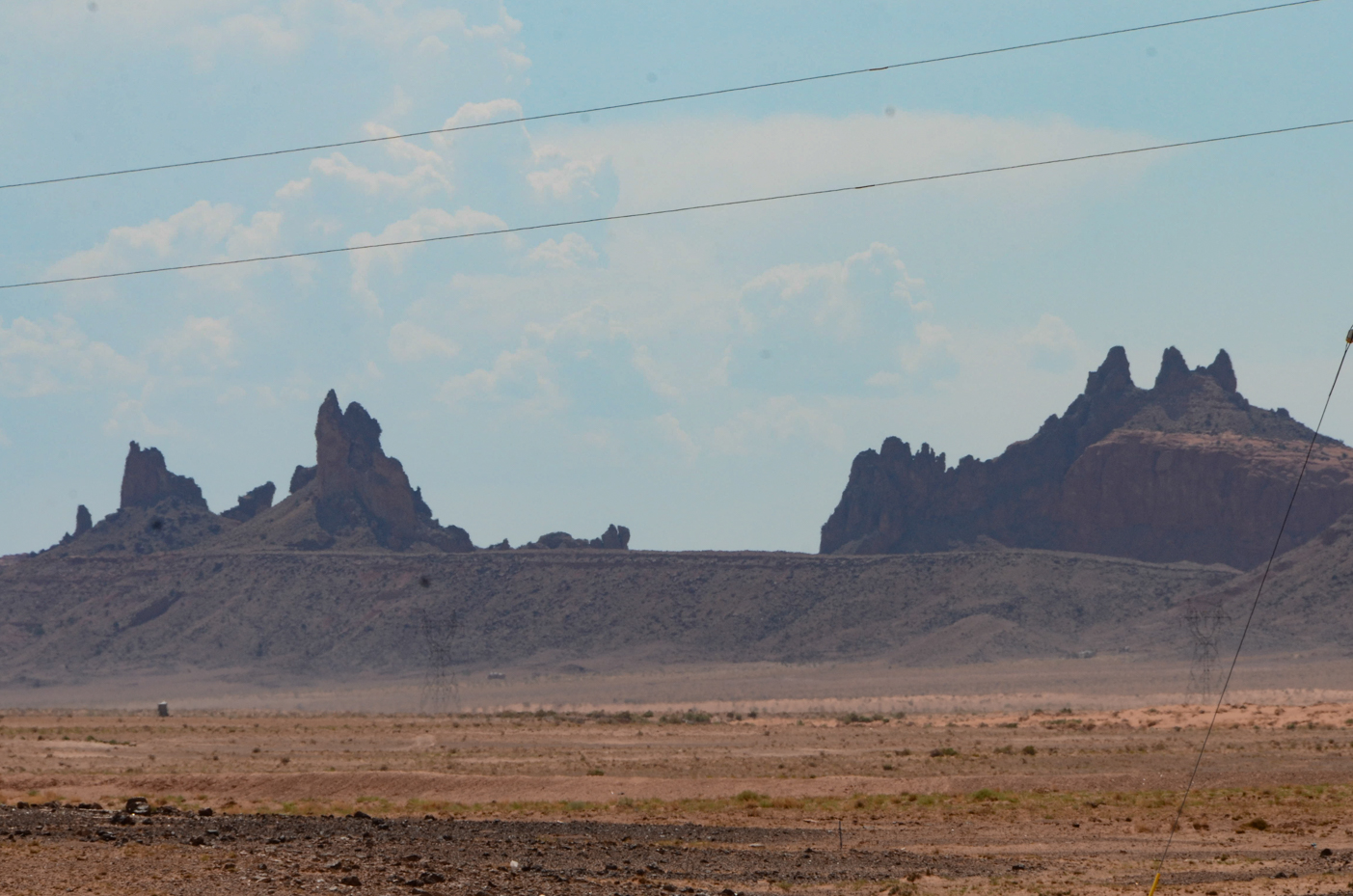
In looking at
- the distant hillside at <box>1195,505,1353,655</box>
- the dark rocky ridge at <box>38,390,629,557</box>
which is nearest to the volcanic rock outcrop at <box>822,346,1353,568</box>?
the distant hillside at <box>1195,505,1353,655</box>

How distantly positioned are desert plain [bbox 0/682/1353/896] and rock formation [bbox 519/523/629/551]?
366ft

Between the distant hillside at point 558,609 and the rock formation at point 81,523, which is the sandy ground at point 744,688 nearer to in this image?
the distant hillside at point 558,609

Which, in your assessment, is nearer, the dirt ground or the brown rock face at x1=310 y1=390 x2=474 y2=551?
the dirt ground

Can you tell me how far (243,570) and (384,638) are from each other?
25560 mm

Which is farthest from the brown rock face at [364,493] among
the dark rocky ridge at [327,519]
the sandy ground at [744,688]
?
the sandy ground at [744,688]

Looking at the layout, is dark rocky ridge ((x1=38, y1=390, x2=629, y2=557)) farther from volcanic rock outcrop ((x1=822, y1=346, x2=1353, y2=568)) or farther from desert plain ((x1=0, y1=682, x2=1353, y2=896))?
desert plain ((x1=0, y1=682, x2=1353, y2=896))

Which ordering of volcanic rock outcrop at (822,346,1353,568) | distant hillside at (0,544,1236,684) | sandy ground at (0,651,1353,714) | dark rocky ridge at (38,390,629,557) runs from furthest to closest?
dark rocky ridge at (38,390,629,557)
volcanic rock outcrop at (822,346,1353,568)
distant hillside at (0,544,1236,684)
sandy ground at (0,651,1353,714)

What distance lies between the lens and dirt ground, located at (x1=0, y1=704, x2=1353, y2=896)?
20641mm

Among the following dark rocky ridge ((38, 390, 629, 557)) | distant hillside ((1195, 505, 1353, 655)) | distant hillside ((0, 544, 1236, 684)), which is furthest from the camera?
dark rocky ridge ((38, 390, 629, 557))

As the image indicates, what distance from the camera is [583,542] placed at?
184 m

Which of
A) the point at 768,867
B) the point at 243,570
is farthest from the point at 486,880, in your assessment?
the point at 243,570

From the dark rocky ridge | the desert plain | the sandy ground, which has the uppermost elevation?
the dark rocky ridge

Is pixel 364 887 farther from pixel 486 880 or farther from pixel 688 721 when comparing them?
pixel 688 721

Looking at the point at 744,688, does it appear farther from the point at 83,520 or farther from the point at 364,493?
the point at 83,520
